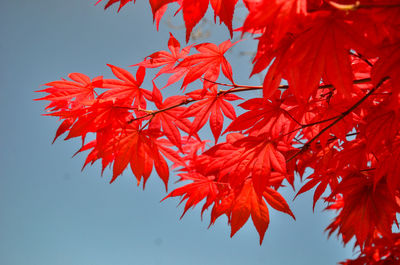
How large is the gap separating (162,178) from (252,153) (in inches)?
14.8

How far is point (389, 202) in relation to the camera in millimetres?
998

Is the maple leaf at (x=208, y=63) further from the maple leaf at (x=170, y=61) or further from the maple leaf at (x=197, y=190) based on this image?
the maple leaf at (x=197, y=190)

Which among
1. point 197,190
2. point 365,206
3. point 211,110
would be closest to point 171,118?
point 211,110

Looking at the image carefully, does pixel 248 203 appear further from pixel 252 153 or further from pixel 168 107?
pixel 168 107

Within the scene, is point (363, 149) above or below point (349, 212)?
above

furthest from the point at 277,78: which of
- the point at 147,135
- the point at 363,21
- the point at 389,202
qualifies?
the point at 389,202

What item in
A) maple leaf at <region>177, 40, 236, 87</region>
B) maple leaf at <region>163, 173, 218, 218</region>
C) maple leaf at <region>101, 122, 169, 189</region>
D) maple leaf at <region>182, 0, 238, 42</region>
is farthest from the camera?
maple leaf at <region>163, 173, 218, 218</region>

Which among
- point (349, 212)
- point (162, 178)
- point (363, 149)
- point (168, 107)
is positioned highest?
point (168, 107)

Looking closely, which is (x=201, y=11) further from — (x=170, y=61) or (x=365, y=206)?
(x=365, y=206)

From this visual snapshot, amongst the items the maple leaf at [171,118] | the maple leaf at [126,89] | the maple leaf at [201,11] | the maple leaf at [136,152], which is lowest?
the maple leaf at [136,152]

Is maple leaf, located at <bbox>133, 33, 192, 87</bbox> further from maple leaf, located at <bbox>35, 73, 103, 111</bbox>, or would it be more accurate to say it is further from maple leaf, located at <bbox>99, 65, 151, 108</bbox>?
maple leaf, located at <bbox>35, 73, 103, 111</bbox>

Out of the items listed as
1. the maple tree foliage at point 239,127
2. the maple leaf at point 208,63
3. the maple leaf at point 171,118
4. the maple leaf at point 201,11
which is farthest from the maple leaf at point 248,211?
the maple leaf at point 201,11

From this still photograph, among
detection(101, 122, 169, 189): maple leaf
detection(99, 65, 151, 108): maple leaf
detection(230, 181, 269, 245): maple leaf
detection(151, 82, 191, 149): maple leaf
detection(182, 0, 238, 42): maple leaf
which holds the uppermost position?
detection(182, 0, 238, 42): maple leaf

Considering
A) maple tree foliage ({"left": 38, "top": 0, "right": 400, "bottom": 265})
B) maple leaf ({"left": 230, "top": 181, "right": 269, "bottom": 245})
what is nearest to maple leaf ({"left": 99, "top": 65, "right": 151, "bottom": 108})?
maple tree foliage ({"left": 38, "top": 0, "right": 400, "bottom": 265})
